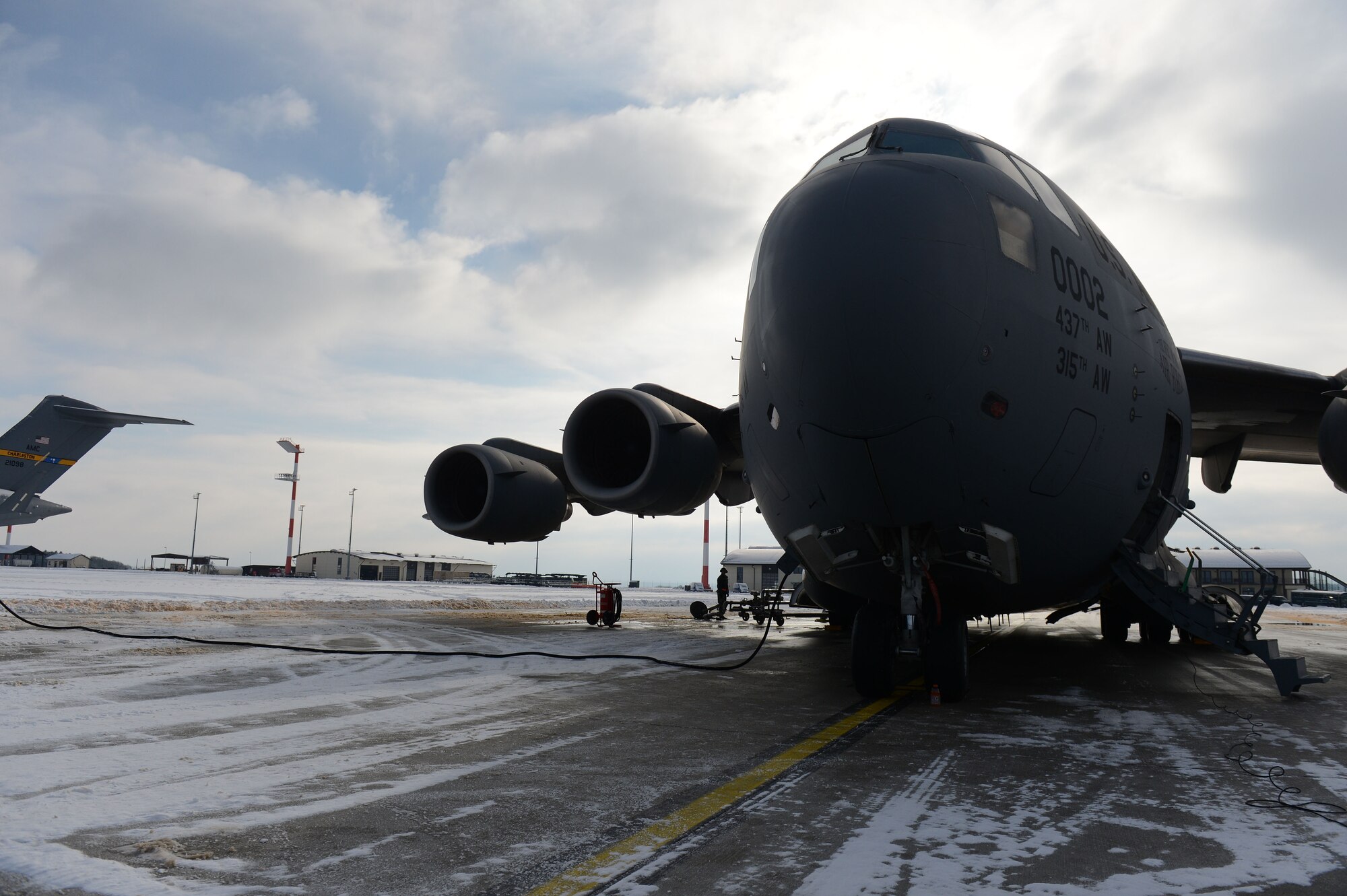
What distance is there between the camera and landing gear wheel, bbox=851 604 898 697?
6707 mm

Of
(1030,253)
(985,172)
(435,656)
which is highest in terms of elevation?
(985,172)

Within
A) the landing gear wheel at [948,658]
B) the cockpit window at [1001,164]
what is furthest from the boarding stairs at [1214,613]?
the cockpit window at [1001,164]

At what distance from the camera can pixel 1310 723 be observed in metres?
5.98

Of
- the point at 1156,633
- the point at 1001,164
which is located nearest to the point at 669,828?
the point at 1001,164

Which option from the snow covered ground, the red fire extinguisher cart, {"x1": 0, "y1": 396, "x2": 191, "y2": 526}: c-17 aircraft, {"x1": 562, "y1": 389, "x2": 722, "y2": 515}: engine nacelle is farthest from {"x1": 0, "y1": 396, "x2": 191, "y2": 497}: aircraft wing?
the snow covered ground

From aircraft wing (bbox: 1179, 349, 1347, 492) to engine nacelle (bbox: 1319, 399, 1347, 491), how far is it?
0.78ft

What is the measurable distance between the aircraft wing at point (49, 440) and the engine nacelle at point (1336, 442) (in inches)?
1173

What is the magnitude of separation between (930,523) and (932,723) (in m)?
1.34

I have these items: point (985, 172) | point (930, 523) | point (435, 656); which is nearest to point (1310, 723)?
point (930, 523)

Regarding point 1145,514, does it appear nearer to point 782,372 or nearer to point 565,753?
point 782,372

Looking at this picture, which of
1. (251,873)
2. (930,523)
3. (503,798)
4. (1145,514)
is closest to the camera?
(251,873)

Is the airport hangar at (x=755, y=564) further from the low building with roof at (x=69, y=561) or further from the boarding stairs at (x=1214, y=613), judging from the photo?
the low building with roof at (x=69, y=561)

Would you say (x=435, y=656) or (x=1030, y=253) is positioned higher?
(x=1030, y=253)

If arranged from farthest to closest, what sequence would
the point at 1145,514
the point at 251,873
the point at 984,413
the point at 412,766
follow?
1. the point at 1145,514
2. the point at 984,413
3. the point at 412,766
4. the point at 251,873
